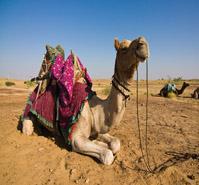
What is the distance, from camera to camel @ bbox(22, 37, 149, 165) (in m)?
3.44

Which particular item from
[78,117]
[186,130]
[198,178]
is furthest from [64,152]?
[186,130]

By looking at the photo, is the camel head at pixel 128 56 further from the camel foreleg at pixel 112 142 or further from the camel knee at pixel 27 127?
the camel knee at pixel 27 127

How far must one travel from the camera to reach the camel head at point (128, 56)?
10.6 feet

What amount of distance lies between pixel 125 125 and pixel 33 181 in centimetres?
353

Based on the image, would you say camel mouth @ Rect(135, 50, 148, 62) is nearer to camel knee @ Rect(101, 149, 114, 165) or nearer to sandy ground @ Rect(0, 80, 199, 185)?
camel knee @ Rect(101, 149, 114, 165)

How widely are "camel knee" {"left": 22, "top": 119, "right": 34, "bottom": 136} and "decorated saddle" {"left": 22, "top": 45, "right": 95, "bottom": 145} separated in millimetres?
152

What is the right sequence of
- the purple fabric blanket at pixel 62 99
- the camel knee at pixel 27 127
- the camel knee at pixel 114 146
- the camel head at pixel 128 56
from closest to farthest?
the camel head at pixel 128 56 → the camel knee at pixel 114 146 → the purple fabric blanket at pixel 62 99 → the camel knee at pixel 27 127

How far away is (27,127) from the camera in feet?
16.5

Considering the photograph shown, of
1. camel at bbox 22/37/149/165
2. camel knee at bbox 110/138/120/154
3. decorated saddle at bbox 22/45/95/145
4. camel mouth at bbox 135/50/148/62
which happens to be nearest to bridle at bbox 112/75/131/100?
camel at bbox 22/37/149/165

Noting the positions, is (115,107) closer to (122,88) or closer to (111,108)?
(111,108)

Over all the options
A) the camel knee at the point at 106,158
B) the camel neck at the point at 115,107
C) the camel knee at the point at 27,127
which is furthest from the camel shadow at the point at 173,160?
the camel knee at the point at 27,127

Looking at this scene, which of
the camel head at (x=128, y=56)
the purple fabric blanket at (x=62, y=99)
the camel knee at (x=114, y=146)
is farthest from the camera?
the purple fabric blanket at (x=62, y=99)

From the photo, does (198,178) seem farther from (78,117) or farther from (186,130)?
(186,130)

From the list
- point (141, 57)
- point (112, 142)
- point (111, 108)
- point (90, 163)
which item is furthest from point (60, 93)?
point (141, 57)
